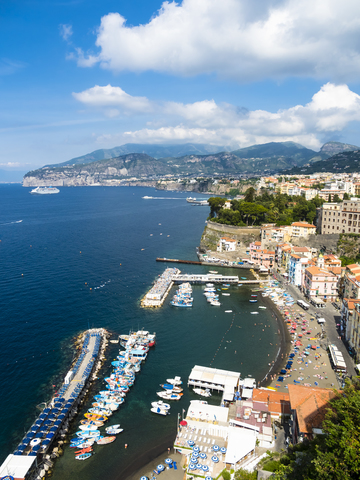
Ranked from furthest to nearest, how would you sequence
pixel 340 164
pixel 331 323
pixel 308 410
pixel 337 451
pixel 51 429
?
pixel 340 164, pixel 331 323, pixel 51 429, pixel 308 410, pixel 337 451

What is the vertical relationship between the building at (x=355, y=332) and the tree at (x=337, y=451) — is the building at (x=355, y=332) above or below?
below

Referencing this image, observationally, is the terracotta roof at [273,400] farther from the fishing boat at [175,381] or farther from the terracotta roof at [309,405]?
the fishing boat at [175,381]

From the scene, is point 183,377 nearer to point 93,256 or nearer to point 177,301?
point 177,301

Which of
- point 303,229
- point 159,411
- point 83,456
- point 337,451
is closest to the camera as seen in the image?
point 337,451

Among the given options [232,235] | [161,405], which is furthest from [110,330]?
[232,235]

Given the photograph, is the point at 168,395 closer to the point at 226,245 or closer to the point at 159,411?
the point at 159,411

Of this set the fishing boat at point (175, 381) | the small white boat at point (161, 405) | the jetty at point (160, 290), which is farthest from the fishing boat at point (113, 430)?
the jetty at point (160, 290)

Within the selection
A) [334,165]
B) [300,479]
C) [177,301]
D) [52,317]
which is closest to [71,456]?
[300,479]
